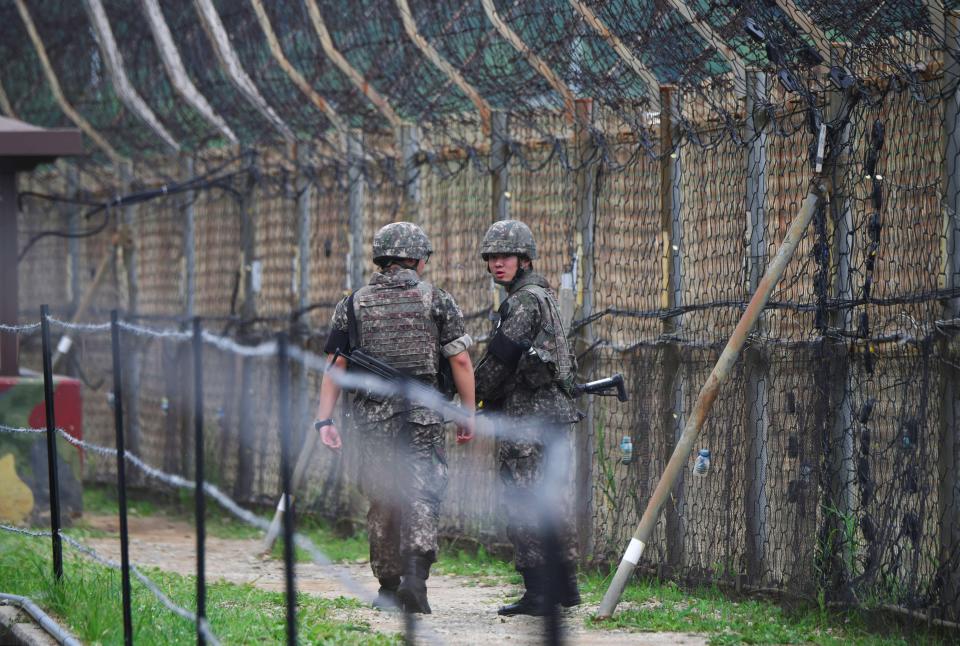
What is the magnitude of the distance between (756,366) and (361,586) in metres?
2.28

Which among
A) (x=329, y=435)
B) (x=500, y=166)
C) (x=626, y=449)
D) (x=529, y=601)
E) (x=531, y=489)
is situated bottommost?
(x=529, y=601)

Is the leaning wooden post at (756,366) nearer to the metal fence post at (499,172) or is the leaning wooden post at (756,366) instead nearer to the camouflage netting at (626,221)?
the camouflage netting at (626,221)

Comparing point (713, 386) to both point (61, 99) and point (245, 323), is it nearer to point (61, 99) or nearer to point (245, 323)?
point (245, 323)

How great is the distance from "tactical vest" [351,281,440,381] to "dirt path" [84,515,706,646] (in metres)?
0.96

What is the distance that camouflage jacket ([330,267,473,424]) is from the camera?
686 centimetres

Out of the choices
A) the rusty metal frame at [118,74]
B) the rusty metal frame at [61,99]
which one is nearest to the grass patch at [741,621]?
the rusty metal frame at [118,74]

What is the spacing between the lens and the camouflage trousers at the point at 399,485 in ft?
22.3

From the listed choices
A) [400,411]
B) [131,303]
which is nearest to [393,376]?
[400,411]

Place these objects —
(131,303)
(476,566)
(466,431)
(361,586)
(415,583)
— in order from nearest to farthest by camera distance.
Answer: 1. (415,583)
2. (466,431)
3. (361,586)
4. (476,566)
5. (131,303)

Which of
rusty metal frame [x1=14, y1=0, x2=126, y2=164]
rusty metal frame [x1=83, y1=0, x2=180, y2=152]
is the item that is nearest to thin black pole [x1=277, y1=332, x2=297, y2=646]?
rusty metal frame [x1=83, y1=0, x2=180, y2=152]

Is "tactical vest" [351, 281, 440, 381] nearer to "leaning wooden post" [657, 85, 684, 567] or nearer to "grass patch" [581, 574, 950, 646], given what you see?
"leaning wooden post" [657, 85, 684, 567]

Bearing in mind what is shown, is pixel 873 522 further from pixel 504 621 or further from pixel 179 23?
pixel 179 23

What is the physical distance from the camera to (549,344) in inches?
266

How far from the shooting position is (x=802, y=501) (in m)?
6.43
